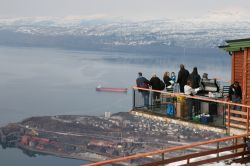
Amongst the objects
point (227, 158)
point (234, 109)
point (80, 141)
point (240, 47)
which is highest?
point (240, 47)

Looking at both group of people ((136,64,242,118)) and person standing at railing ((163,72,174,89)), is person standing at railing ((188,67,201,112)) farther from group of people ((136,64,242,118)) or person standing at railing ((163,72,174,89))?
person standing at railing ((163,72,174,89))

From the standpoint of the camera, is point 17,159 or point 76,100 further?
point 76,100

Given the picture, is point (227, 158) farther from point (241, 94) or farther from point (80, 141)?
point (80, 141)

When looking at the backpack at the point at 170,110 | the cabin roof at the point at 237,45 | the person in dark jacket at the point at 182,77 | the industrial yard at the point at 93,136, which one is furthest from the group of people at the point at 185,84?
the industrial yard at the point at 93,136

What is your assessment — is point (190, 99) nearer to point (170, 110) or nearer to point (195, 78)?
point (195, 78)

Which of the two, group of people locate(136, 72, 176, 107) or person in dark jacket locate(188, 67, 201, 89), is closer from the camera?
person in dark jacket locate(188, 67, 201, 89)

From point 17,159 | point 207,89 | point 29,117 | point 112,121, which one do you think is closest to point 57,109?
point 29,117

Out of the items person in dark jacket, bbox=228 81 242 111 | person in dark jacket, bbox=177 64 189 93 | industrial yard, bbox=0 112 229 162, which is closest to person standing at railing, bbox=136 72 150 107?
person in dark jacket, bbox=177 64 189 93
